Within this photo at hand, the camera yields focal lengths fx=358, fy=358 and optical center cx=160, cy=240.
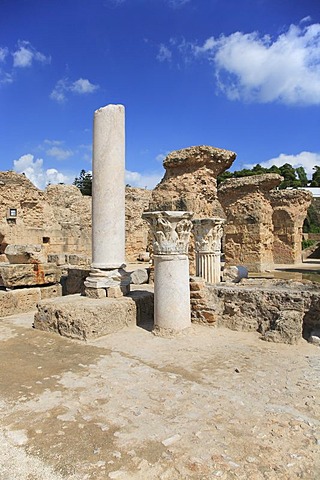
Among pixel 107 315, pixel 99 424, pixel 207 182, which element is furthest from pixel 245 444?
pixel 207 182

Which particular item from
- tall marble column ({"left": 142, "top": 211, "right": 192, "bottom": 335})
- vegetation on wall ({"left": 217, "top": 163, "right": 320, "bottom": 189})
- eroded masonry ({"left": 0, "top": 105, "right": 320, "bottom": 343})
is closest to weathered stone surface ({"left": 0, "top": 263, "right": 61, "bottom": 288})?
eroded masonry ({"left": 0, "top": 105, "right": 320, "bottom": 343})

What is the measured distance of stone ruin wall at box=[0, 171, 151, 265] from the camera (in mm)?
14258

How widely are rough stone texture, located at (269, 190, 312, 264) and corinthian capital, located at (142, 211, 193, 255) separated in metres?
15.4

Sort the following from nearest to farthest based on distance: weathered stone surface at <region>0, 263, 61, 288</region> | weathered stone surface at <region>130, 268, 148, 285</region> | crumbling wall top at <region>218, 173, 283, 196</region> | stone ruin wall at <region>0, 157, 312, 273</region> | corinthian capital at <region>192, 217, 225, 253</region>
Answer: weathered stone surface at <region>0, 263, 61, 288</region>, corinthian capital at <region>192, 217, 225, 253</region>, weathered stone surface at <region>130, 268, 148, 285</region>, stone ruin wall at <region>0, 157, 312, 273</region>, crumbling wall top at <region>218, 173, 283, 196</region>

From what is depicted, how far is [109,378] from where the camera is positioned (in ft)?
12.5

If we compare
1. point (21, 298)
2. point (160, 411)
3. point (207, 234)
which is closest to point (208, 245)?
point (207, 234)

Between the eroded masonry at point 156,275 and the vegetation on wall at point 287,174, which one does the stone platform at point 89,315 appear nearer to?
the eroded masonry at point 156,275

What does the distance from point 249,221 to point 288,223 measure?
3897 mm

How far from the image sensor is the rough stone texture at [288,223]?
65.1 feet

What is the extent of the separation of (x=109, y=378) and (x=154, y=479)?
1728 mm

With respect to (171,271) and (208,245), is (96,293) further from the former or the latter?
(208,245)

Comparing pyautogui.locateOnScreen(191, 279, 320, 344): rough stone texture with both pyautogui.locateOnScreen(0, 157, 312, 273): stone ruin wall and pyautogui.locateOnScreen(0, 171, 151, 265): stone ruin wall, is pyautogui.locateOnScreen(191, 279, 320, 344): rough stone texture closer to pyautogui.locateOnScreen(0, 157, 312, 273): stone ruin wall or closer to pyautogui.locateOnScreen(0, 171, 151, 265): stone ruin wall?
pyautogui.locateOnScreen(0, 157, 312, 273): stone ruin wall

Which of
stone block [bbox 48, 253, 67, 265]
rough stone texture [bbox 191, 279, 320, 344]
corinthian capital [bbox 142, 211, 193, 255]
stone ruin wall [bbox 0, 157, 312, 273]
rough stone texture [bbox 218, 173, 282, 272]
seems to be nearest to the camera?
rough stone texture [bbox 191, 279, 320, 344]

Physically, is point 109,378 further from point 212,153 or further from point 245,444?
point 212,153
